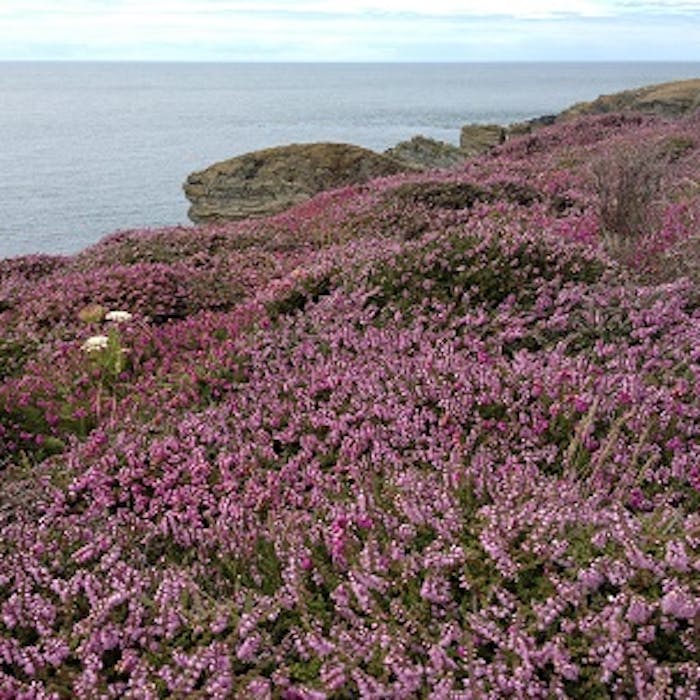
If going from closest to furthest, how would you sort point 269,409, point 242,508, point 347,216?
point 242,508, point 269,409, point 347,216

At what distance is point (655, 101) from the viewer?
4825cm

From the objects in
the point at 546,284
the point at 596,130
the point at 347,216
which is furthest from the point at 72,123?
the point at 546,284

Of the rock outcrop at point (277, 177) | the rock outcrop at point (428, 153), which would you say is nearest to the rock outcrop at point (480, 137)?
the rock outcrop at point (428, 153)

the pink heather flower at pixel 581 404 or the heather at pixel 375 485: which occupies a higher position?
the pink heather flower at pixel 581 404

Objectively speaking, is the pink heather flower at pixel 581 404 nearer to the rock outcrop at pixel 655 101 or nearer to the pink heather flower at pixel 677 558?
the pink heather flower at pixel 677 558

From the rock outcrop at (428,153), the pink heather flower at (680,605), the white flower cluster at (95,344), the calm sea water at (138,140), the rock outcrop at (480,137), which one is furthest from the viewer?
the calm sea water at (138,140)

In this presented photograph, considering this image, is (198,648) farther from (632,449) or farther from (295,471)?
(632,449)

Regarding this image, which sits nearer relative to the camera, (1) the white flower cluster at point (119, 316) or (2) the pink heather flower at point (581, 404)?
(2) the pink heather flower at point (581, 404)

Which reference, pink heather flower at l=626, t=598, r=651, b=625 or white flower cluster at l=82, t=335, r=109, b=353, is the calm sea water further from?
pink heather flower at l=626, t=598, r=651, b=625

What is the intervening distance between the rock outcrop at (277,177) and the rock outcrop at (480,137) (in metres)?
19.2

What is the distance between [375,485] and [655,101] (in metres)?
48.5

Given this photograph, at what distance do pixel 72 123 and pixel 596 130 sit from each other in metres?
117

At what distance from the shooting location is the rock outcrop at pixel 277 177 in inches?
1201

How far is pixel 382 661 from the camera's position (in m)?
3.55
